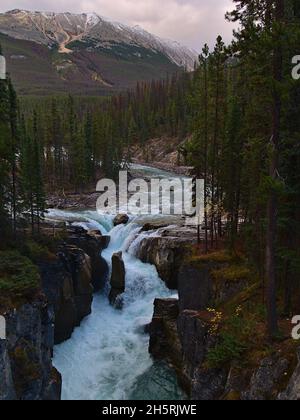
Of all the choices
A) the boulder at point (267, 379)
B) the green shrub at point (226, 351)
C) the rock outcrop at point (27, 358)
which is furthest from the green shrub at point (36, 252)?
the boulder at point (267, 379)

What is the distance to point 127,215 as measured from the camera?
172ft

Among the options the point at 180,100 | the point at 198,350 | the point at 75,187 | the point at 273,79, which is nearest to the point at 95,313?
the point at 198,350

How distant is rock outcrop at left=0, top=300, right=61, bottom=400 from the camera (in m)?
18.4

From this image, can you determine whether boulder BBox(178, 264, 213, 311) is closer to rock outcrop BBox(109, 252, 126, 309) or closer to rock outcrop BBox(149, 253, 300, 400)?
rock outcrop BBox(149, 253, 300, 400)

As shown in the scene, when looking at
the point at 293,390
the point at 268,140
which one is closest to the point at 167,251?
the point at 268,140

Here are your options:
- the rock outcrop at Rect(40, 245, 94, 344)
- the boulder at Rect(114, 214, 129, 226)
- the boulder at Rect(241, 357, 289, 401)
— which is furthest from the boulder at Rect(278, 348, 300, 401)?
the boulder at Rect(114, 214, 129, 226)

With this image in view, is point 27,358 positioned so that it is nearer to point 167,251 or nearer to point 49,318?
point 49,318

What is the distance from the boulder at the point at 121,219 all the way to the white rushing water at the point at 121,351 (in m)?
5.71

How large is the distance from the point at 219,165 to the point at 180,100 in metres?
100

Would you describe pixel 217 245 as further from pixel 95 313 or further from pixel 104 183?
pixel 104 183

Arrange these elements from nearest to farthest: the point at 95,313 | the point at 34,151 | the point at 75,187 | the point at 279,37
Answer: the point at 279,37 → the point at 95,313 → the point at 34,151 → the point at 75,187

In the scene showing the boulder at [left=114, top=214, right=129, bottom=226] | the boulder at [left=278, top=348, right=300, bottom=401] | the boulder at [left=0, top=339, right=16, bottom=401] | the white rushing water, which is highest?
the boulder at [left=114, top=214, right=129, bottom=226]

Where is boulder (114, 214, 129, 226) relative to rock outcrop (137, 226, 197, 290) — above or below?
above
